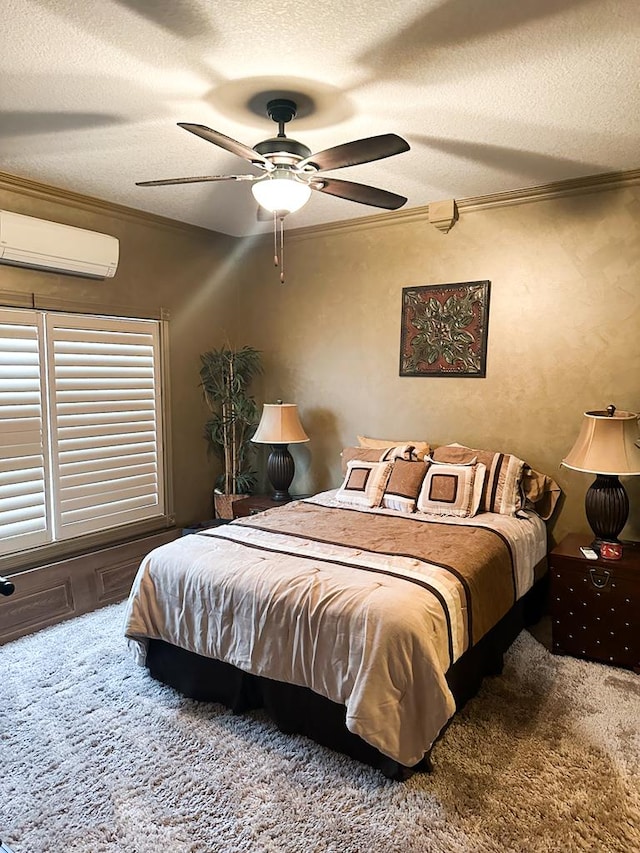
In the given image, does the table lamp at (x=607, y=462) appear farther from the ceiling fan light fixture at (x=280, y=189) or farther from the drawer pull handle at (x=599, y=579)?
the ceiling fan light fixture at (x=280, y=189)

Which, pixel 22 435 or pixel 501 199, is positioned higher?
pixel 501 199

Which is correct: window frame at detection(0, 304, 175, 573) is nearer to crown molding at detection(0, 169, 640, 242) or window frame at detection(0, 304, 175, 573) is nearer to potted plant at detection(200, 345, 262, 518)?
potted plant at detection(200, 345, 262, 518)

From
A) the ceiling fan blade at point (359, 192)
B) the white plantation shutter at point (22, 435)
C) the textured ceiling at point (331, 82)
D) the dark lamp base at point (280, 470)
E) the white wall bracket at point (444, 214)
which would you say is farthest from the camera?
the dark lamp base at point (280, 470)

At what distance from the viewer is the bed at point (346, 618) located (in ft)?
6.98

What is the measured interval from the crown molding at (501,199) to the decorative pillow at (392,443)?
163 centimetres

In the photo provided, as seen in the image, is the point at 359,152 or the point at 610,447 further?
the point at 610,447

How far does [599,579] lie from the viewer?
9.98 ft

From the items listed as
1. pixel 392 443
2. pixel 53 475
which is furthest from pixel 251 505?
pixel 53 475

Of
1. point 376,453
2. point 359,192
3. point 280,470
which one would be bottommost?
point 280,470

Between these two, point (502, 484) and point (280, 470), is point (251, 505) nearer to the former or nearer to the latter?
point (280, 470)

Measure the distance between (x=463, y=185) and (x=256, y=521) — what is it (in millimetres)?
2495

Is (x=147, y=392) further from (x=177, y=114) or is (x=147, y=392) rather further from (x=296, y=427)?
(x=177, y=114)

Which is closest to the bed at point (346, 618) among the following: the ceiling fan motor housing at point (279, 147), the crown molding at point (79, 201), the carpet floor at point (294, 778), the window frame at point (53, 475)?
the carpet floor at point (294, 778)

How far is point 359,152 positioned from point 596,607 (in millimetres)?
2587
